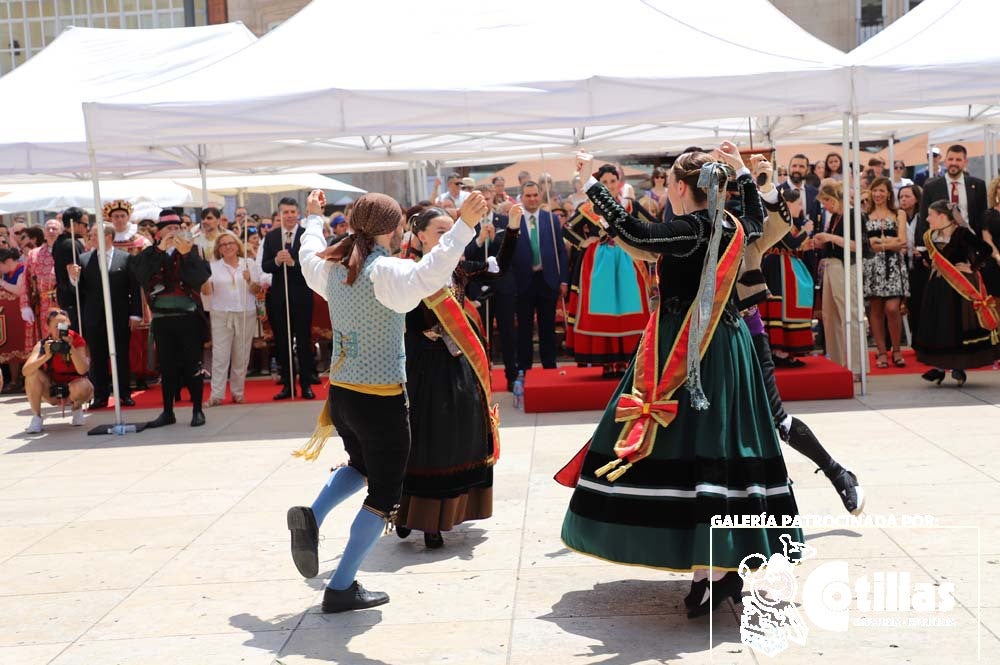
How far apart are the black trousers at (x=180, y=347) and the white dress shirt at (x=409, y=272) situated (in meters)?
4.76

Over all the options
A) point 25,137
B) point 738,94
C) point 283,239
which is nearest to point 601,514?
point 738,94

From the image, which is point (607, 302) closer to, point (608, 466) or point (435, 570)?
point (435, 570)

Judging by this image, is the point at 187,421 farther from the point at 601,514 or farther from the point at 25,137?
the point at 601,514

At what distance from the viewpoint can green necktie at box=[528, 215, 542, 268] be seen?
10117 mm

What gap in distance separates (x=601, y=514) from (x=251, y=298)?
22.7ft

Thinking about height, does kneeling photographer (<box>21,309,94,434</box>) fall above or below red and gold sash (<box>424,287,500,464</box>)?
below

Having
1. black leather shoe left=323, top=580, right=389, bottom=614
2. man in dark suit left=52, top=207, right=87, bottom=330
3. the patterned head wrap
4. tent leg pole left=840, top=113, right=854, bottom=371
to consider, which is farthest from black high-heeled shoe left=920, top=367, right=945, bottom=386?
man in dark suit left=52, top=207, right=87, bottom=330

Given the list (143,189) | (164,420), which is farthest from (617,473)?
(143,189)

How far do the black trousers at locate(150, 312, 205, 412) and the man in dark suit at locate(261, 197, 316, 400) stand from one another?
123 cm

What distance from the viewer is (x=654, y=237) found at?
4168 mm

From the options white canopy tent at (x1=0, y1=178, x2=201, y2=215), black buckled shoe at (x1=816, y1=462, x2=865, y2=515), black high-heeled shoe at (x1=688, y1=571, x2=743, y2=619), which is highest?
white canopy tent at (x1=0, y1=178, x2=201, y2=215)

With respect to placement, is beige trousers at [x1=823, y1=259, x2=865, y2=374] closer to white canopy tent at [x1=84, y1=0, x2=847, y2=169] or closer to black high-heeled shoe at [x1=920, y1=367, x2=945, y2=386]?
black high-heeled shoe at [x1=920, y1=367, x2=945, y2=386]

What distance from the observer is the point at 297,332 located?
10.3 m

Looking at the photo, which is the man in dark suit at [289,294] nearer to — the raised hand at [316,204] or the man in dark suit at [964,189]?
the raised hand at [316,204]
